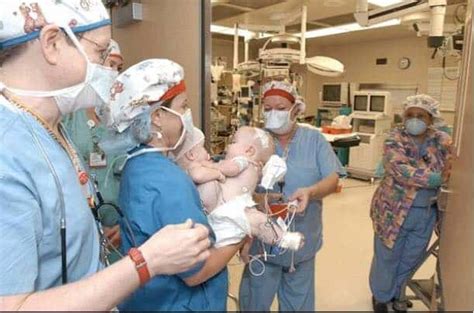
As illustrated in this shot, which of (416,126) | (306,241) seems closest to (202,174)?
(306,241)

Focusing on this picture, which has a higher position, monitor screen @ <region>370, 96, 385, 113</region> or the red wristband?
monitor screen @ <region>370, 96, 385, 113</region>

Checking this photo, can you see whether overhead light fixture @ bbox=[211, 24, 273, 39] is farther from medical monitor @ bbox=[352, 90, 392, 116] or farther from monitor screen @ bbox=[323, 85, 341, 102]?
monitor screen @ bbox=[323, 85, 341, 102]

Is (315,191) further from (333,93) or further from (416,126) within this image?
(333,93)

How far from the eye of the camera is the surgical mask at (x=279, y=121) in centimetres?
163

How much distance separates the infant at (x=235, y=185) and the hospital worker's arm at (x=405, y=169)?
3.57 feet

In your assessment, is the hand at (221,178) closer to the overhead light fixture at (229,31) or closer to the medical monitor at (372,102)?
the overhead light fixture at (229,31)

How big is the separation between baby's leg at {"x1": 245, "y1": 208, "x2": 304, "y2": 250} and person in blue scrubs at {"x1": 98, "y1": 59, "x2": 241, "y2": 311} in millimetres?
113

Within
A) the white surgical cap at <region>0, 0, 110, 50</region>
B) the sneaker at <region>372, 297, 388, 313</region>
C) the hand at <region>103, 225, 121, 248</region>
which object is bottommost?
the sneaker at <region>372, 297, 388, 313</region>

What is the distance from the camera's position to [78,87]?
0.67 m

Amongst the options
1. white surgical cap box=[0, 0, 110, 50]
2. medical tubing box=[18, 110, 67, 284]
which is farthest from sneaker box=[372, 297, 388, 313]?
white surgical cap box=[0, 0, 110, 50]

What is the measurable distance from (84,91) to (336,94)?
495cm

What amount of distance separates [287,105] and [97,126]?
0.83 m

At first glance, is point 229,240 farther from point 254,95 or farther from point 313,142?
point 254,95

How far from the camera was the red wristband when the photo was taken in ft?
1.77
